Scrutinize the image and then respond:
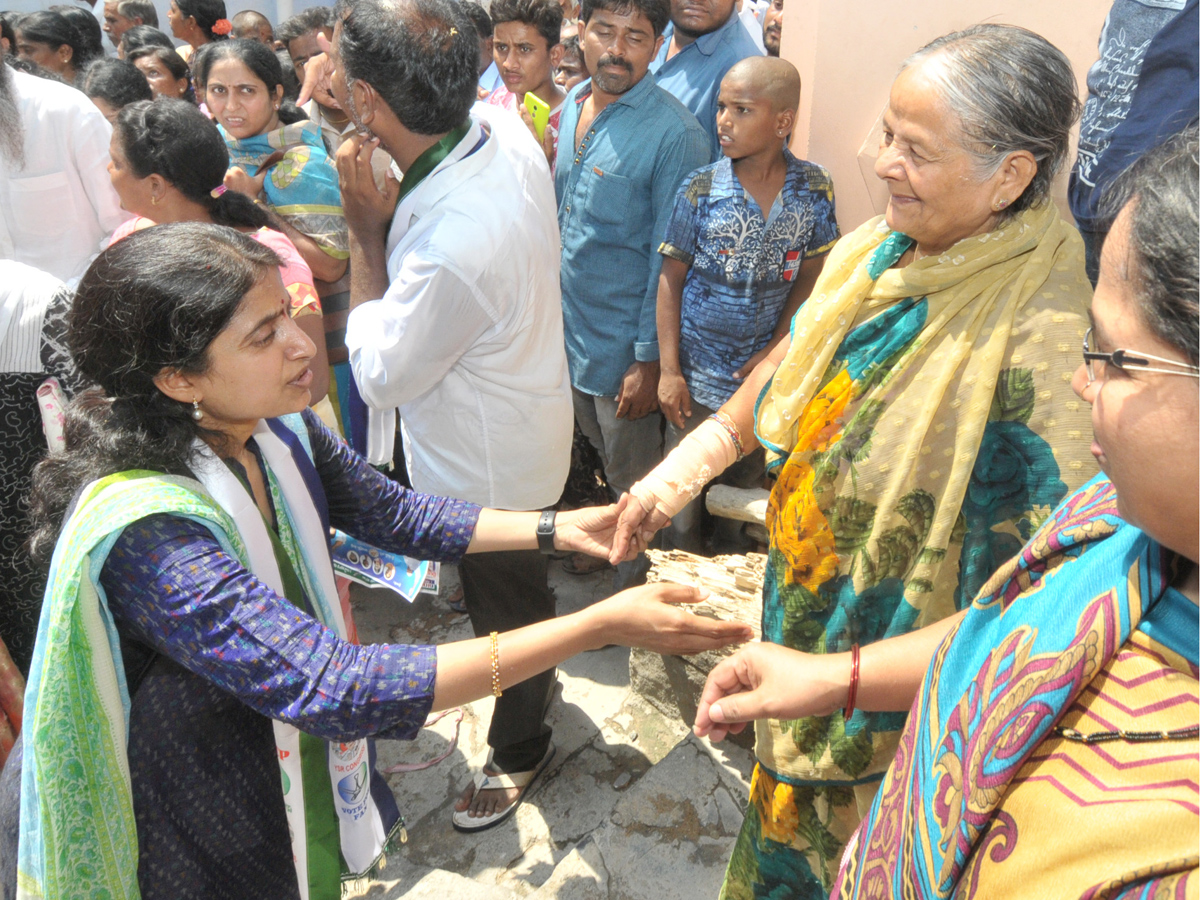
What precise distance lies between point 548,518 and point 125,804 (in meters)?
1.04

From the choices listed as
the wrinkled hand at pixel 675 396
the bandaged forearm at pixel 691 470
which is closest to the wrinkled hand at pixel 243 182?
the wrinkled hand at pixel 675 396

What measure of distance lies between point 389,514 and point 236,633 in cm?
69

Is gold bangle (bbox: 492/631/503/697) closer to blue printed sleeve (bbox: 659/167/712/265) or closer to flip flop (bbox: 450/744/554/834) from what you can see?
flip flop (bbox: 450/744/554/834)

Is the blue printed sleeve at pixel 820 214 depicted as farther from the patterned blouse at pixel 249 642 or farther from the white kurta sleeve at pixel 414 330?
the patterned blouse at pixel 249 642

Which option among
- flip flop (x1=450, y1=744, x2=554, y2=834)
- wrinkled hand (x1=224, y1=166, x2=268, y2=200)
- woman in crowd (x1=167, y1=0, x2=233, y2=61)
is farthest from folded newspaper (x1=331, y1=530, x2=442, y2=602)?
woman in crowd (x1=167, y1=0, x2=233, y2=61)

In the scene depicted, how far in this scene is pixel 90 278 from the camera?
154 cm

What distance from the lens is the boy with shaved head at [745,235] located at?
10.7 feet

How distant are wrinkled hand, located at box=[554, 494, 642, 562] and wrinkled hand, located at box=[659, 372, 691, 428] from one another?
4.75 feet

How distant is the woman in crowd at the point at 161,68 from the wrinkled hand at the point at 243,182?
7.89 feet

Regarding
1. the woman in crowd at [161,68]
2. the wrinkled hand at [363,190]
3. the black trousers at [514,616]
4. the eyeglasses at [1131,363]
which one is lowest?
the black trousers at [514,616]

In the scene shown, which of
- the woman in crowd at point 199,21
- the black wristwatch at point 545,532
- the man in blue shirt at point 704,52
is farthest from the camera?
the woman in crowd at point 199,21

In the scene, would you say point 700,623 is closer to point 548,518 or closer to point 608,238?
point 548,518

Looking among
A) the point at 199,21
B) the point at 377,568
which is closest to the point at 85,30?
the point at 199,21

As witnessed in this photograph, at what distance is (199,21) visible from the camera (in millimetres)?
6738
